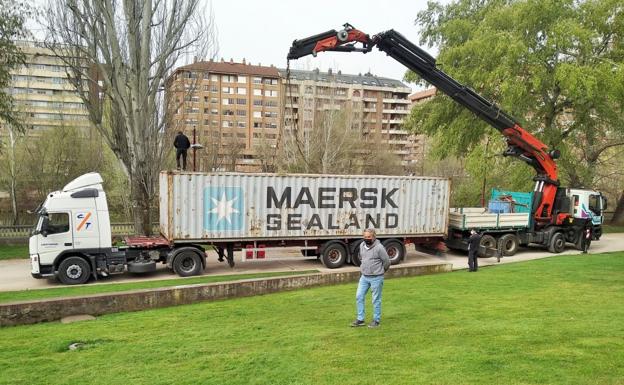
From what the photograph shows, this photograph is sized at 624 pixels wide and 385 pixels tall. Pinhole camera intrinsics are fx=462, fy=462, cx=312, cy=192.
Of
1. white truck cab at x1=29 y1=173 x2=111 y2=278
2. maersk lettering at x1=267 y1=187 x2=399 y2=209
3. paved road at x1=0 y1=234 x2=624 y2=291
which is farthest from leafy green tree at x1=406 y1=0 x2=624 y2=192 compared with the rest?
white truck cab at x1=29 y1=173 x2=111 y2=278

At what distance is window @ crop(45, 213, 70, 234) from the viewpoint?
1331 centimetres

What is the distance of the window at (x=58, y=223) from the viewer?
1331 centimetres

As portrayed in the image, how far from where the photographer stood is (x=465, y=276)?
12938 millimetres

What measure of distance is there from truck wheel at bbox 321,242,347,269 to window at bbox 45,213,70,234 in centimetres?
801

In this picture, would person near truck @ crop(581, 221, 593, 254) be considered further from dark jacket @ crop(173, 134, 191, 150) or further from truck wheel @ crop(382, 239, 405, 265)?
dark jacket @ crop(173, 134, 191, 150)

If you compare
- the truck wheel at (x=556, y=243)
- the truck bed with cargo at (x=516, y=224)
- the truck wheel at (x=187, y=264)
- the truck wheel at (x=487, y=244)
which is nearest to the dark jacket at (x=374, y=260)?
the truck wheel at (x=187, y=264)

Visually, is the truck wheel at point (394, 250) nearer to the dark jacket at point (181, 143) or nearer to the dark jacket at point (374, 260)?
the dark jacket at point (181, 143)

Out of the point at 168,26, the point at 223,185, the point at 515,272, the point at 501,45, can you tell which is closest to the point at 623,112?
the point at 501,45

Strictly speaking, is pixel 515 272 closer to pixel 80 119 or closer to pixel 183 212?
pixel 183 212

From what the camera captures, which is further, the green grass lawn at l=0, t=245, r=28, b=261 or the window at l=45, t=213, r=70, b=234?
the green grass lawn at l=0, t=245, r=28, b=261

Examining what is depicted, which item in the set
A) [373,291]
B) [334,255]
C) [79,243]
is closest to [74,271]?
[79,243]

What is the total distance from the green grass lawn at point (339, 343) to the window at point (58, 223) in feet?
19.9

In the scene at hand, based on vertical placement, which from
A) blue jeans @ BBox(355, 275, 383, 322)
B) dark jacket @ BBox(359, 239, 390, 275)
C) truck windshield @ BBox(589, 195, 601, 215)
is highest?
truck windshield @ BBox(589, 195, 601, 215)

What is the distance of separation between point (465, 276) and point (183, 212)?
8574 mm
